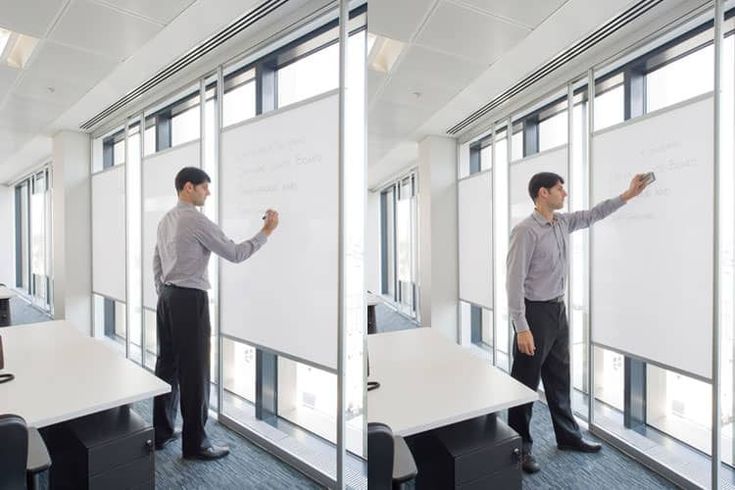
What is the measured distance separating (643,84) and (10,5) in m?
2.97

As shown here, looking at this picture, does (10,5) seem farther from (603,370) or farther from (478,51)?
(603,370)

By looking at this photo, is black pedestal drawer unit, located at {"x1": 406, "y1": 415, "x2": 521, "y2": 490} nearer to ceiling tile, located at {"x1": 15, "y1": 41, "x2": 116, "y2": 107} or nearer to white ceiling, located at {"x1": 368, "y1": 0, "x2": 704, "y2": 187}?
white ceiling, located at {"x1": 368, "y1": 0, "x2": 704, "y2": 187}

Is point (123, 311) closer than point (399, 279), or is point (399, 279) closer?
point (399, 279)

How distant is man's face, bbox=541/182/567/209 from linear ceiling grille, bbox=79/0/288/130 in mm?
1494

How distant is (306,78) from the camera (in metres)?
1.83

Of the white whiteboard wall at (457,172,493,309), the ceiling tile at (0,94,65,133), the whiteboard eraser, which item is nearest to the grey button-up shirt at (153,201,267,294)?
the white whiteboard wall at (457,172,493,309)

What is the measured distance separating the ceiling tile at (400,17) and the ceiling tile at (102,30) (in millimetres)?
1290

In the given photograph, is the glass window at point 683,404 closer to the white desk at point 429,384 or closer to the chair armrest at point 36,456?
the white desk at point 429,384

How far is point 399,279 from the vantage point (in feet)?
3.31

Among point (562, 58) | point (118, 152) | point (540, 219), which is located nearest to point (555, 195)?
point (540, 219)

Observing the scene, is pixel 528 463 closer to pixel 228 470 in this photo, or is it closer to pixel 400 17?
pixel 228 470

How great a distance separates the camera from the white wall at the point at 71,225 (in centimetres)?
172

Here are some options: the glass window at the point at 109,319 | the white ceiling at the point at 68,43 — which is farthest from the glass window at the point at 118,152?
the glass window at the point at 109,319

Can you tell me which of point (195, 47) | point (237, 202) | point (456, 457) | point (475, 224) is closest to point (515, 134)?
point (475, 224)
